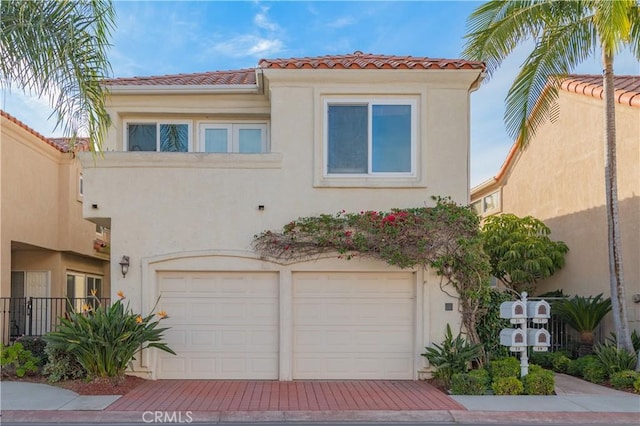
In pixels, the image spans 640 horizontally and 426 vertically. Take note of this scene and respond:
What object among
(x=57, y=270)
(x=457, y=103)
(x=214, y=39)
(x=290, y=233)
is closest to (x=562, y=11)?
(x=457, y=103)

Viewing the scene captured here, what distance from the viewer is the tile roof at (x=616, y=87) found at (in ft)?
39.1

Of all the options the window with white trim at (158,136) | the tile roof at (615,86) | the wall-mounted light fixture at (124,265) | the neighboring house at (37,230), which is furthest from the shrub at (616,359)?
the neighboring house at (37,230)

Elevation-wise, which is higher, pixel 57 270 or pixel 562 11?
pixel 562 11

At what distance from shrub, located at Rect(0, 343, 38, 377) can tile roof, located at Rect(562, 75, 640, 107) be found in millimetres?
13483

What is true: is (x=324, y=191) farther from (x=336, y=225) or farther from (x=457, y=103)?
(x=457, y=103)

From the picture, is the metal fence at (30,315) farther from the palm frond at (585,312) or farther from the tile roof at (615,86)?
the tile roof at (615,86)

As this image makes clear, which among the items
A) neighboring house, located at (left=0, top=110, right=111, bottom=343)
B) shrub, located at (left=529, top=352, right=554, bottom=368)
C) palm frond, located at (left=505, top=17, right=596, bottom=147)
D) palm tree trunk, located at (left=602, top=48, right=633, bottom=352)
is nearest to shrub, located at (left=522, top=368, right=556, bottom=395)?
palm tree trunk, located at (left=602, top=48, right=633, bottom=352)

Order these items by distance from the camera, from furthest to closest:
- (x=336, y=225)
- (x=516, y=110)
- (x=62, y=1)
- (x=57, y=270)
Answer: (x=57, y=270)
(x=516, y=110)
(x=336, y=225)
(x=62, y=1)

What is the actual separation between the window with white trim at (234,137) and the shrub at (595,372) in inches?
315

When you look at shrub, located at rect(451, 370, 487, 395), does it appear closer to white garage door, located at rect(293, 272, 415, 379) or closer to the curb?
the curb

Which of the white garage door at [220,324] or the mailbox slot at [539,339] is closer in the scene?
the mailbox slot at [539,339]

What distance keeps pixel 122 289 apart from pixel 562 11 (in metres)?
10.0

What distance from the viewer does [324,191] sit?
1026 centimetres

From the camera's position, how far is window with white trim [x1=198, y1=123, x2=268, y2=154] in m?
12.0
